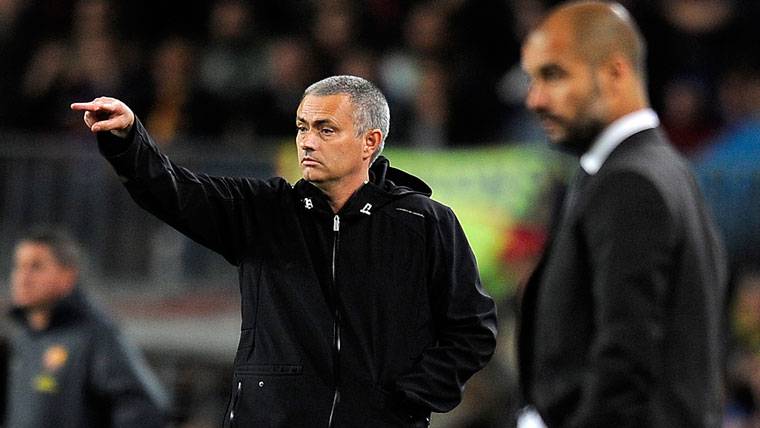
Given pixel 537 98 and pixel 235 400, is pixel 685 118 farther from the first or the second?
pixel 537 98

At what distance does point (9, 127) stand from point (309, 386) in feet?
24.8

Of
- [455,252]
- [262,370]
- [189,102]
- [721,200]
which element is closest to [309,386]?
[262,370]

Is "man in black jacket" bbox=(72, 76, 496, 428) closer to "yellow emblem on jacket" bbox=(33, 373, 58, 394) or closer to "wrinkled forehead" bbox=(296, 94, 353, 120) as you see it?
"wrinkled forehead" bbox=(296, 94, 353, 120)

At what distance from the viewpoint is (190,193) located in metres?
4.40

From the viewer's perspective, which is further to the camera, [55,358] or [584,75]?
[55,358]

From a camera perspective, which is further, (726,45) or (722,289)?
(726,45)

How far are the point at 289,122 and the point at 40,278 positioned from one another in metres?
4.24

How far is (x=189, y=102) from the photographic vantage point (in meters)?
11.4

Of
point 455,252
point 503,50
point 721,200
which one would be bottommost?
point 721,200

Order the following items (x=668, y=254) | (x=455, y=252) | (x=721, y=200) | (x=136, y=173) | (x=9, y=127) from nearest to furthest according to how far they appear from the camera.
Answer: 1. (x=668, y=254)
2. (x=136, y=173)
3. (x=455, y=252)
4. (x=721, y=200)
5. (x=9, y=127)

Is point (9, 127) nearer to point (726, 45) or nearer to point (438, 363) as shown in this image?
point (726, 45)

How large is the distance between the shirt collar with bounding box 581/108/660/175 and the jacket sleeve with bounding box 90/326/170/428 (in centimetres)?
333

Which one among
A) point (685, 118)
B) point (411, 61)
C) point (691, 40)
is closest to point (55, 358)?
point (411, 61)

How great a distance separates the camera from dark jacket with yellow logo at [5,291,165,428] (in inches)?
265
